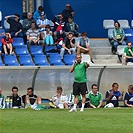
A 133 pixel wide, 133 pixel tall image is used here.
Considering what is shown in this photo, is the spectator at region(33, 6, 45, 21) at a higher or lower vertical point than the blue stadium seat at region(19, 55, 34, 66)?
higher

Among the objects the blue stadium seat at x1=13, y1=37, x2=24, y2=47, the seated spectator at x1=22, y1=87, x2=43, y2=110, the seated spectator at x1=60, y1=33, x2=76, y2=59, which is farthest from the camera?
the blue stadium seat at x1=13, y1=37, x2=24, y2=47

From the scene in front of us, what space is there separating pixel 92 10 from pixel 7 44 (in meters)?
5.47

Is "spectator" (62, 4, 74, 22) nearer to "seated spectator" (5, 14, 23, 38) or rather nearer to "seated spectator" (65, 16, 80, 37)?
"seated spectator" (65, 16, 80, 37)

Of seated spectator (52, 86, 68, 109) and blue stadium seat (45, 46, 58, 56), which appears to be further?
blue stadium seat (45, 46, 58, 56)

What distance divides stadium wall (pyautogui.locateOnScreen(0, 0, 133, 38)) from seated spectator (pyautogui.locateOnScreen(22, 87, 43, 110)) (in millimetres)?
8569

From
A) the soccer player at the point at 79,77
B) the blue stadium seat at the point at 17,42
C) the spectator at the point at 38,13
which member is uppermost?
the spectator at the point at 38,13

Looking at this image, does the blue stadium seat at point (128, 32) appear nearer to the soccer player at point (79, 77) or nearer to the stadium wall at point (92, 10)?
the stadium wall at point (92, 10)

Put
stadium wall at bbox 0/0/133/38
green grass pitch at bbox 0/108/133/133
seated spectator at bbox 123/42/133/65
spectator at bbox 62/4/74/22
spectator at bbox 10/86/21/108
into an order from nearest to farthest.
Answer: green grass pitch at bbox 0/108/133/133 → spectator at bbox 10/86/21/108 → seated spectator at bbox 123/42/133/65 → spectator at bbox 62/4/74/22 → stadium wall at bbox 0/0/133/38

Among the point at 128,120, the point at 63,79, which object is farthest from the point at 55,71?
the point at 128,120

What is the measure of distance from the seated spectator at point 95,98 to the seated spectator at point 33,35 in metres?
6.18

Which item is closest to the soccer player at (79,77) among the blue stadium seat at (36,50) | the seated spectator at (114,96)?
the seated spectator at (114,96)

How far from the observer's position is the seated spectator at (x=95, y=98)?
2238 centimetres

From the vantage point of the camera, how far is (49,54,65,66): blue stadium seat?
2686 centimetres

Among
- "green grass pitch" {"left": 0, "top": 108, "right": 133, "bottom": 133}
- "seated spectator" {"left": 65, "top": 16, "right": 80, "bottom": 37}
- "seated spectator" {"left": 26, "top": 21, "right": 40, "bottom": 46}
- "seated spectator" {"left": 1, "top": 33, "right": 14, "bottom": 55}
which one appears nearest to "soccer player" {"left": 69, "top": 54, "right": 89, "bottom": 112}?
"green grass pitch" {"left": 0, "top": 108, "right": 133, "bottom": 133}
